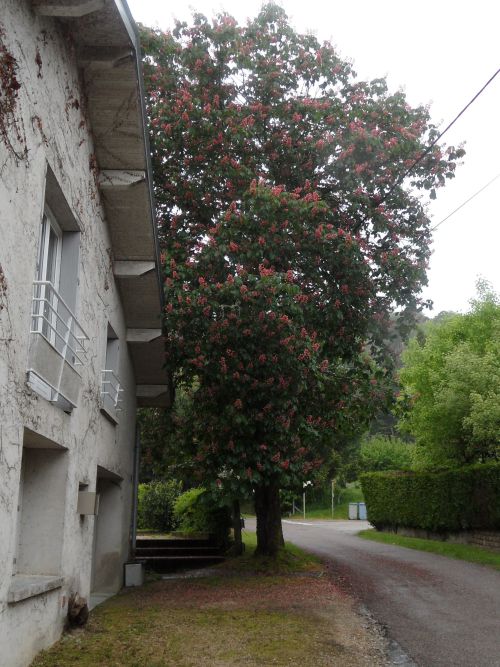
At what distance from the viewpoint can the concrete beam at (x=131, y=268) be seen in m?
10.8

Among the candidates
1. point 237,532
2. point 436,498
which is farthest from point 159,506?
point 436,498

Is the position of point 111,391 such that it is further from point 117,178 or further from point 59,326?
point 117,178

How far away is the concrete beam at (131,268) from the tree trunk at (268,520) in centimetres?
678

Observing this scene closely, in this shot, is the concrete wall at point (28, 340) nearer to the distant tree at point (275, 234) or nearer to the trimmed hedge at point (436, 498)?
the distant tree at point (275, 234)

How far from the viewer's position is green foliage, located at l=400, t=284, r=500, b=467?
22156 millimetres

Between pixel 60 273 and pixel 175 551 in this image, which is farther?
pixel 175 551

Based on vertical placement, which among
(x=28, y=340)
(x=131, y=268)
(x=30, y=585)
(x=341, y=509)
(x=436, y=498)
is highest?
(x=131, y=268)

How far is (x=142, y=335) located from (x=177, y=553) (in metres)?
7.47

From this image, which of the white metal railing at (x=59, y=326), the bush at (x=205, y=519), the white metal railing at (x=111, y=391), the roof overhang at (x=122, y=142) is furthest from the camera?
the bush at (x=205, y=519)

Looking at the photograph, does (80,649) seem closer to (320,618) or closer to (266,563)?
(320,618)

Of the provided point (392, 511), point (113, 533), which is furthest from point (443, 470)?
point (113, 533)

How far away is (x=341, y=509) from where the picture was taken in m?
50.7

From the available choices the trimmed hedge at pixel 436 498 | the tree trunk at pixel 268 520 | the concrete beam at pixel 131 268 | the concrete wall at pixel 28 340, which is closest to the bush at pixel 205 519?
the tree trunk at pixel 268 520

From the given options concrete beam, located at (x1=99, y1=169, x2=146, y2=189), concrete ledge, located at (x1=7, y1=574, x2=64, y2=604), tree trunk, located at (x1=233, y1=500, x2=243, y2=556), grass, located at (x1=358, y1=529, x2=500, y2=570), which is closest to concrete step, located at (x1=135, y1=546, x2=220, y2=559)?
tree trunk, located at (x1=233, y1=500, x2=243, y2=556)
